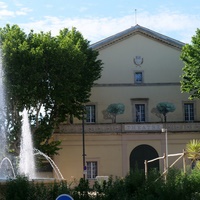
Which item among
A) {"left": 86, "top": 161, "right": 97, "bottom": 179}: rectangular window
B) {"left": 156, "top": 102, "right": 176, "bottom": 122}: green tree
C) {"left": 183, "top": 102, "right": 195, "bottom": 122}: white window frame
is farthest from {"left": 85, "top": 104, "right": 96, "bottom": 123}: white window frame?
{"left": 183, "top": 102, "right": 195, "bottom": 122}: white window frame

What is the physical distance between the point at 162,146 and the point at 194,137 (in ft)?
9.29

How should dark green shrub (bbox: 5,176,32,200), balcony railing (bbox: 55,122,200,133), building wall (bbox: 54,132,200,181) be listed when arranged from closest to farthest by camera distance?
dark green shrub (bbox: 5,176,32,200), building wall (bbox: 54,132,200,181), balcony railing (bbox: 55,122,200,133)

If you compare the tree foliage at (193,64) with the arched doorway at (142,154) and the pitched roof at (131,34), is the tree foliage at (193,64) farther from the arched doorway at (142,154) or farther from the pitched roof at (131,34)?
the arched doorway at (142,154)

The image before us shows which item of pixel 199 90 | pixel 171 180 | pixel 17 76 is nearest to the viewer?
pixel 171 180

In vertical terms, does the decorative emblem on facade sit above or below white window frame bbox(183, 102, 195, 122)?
above

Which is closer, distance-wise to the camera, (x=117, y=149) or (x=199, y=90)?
(x=199, y=90)

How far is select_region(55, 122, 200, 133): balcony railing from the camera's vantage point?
1697 inches

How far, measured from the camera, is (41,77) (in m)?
35.3

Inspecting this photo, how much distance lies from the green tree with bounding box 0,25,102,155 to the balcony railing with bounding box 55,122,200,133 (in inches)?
151

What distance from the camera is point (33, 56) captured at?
1385 inches

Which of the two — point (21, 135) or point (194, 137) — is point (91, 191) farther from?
point (194, 137)

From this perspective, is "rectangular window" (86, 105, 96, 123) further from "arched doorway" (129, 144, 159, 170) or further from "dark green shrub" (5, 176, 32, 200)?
"dark green shrub" (5, 176, 32, 200)

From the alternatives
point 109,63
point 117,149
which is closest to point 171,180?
point 117,149

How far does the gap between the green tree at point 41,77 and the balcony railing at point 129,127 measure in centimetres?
383
